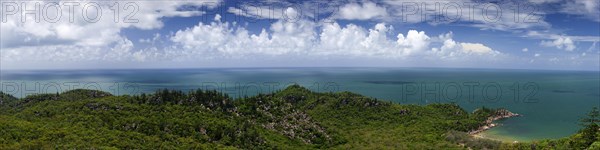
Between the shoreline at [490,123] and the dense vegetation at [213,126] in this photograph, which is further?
the shoreline at [490,123]

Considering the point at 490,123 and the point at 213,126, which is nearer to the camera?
the point at 213,126

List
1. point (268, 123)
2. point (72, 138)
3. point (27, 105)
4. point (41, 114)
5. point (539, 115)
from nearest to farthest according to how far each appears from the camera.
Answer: point (72, 138), point (41, 114), point (268, 123), point (27, 105), point (539, 115)

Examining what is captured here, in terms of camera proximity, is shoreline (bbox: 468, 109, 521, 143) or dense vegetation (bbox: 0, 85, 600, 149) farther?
shoreline (bbox: 468, 109, 521, 143)

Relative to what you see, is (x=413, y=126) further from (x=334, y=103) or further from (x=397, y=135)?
(x=334, y=103)

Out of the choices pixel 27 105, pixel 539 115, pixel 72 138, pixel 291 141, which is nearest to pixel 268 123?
pixel 291 141

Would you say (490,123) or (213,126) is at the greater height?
(213,126)

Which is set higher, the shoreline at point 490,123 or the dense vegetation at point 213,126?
the dense vegetation at point 213,126

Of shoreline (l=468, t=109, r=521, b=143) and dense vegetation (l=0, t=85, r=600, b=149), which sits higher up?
dense vegetation (l=0, t=85, r=600, b=149)

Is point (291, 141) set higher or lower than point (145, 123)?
lower
